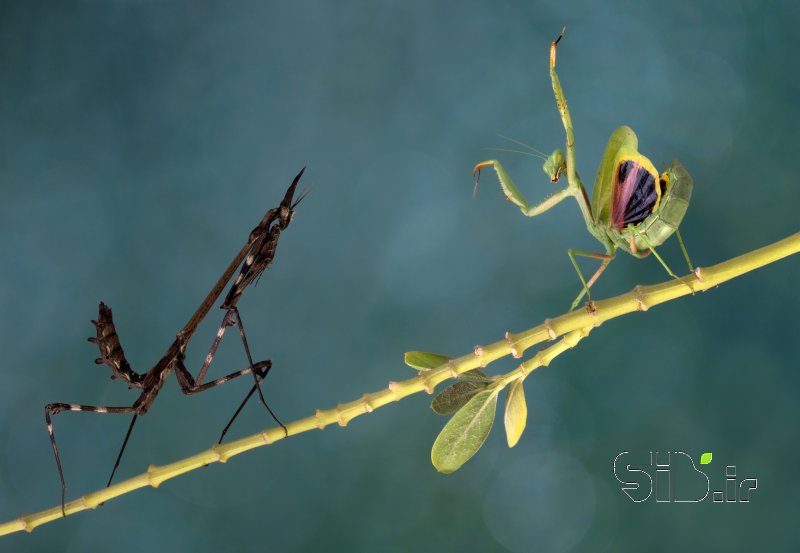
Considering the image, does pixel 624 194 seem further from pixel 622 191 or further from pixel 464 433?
pixel 464 433

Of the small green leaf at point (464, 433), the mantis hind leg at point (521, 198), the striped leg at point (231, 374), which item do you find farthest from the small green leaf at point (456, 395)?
the striped leg at point (231, 374)

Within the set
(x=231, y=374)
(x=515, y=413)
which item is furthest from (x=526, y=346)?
(x=231, y=374)

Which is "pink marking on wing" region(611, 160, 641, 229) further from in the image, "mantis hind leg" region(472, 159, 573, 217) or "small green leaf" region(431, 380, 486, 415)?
"small green leaf" region(431, 380, 486, 415)

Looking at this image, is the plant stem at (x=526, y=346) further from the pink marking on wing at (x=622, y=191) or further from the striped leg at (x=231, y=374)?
the striped leg at (x=231, y=374)

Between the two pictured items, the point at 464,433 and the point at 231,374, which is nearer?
the point at 464,433

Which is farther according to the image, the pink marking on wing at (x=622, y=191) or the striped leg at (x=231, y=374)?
the striped leg at (x=231, y=374)

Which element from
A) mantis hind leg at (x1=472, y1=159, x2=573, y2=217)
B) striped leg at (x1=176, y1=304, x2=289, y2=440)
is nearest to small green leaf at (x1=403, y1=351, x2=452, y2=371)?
mantis hind leg at (x1=472, y1=159, x2=573, y2=217)

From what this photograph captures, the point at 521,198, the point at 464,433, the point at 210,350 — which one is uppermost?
the point at 210,350
